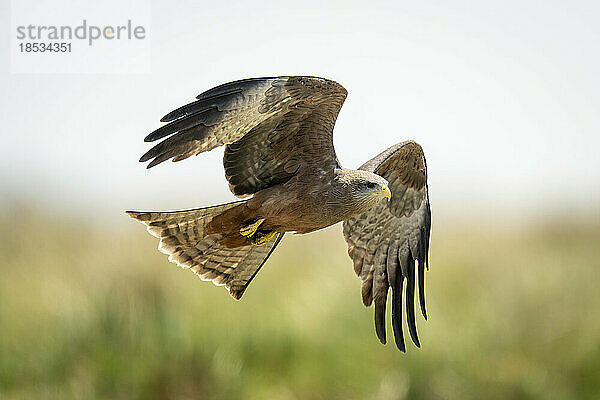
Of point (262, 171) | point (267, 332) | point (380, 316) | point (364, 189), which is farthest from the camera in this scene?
point (267, 332)

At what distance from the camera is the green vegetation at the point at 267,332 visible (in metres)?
9.01

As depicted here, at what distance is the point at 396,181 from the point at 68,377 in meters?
5.28

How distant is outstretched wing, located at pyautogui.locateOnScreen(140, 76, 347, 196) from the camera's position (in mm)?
3898

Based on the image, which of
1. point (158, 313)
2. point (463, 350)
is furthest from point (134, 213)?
point (463, 350)

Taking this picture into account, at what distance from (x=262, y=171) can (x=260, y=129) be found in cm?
26

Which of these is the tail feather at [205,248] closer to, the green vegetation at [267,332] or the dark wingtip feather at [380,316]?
the dark wingtip feather at [380,316]

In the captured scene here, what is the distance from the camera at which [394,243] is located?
5.64m

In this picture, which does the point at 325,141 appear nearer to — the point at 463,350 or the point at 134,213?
the point at 134,213

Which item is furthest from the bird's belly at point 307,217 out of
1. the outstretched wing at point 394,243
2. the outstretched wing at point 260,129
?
the outstretched wing at point 394,243

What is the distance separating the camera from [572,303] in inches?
413

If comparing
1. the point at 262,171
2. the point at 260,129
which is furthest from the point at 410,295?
the point at 260,129

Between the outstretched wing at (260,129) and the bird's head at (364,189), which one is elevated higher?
the outstretched wing at (260,129)

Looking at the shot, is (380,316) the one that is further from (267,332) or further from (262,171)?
(267,332)

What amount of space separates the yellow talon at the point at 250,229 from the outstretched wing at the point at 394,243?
1.26 meters
